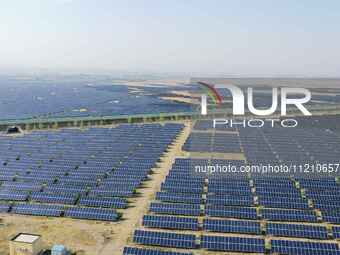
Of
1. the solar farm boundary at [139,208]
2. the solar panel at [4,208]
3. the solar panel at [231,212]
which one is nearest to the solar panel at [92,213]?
the solar farm boundary at [139,208]

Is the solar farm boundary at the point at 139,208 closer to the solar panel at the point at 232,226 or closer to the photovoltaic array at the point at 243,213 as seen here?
the photovoltaic array at the point at 243,213

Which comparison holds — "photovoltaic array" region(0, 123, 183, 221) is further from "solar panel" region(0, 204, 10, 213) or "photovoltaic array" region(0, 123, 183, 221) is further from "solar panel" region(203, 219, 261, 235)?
"solar panel" region(203, 219, 261, 235)

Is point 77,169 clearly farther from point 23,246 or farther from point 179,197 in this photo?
point 23,246

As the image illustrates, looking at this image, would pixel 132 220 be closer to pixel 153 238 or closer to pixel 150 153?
pixel 153 238

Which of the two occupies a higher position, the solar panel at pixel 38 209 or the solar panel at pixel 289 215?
the solar panel at pixel 38 209

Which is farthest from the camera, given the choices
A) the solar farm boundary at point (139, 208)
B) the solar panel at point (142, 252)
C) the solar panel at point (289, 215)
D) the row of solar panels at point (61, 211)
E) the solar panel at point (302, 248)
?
the row of solar panels at point (61, 211)
